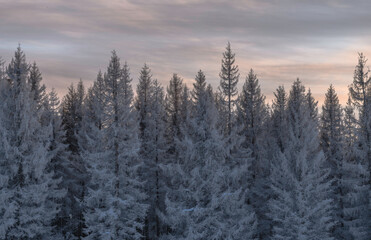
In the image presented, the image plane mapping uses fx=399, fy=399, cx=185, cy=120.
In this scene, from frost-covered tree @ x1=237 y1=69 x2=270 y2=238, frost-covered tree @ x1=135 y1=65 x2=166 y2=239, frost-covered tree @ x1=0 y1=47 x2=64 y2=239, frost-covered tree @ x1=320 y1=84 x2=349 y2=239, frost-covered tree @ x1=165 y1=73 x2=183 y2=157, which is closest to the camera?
frost-covered tree @ x1=0 y1=47 x2=64 y2=239

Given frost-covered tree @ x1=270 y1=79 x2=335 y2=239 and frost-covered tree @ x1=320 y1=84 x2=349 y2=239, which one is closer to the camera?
frost-covered tree @ x1=270 y1=79 x2=335 y2=239

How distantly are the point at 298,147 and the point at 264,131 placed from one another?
1054cm

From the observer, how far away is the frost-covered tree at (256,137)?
30369 mm

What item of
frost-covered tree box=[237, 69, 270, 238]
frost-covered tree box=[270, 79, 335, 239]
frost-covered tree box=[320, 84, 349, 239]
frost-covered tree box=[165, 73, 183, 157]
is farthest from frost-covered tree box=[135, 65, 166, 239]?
frost-covered tree box=[320, 84, 349, 239]

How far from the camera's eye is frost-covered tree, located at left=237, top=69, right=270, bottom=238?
3037 cm

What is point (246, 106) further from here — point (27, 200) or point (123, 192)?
point (27, 200)

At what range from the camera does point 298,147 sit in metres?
24.8

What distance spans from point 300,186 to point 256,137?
437 inches

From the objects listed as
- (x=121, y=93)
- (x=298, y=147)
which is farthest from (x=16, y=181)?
(x=298, y=147)

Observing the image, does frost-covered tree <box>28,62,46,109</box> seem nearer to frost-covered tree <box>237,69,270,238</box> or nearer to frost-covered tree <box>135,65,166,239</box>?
frost-covered tree <box>135,65,166,239</box>

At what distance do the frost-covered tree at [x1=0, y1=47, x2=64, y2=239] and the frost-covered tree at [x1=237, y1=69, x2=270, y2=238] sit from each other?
15084 millimetres

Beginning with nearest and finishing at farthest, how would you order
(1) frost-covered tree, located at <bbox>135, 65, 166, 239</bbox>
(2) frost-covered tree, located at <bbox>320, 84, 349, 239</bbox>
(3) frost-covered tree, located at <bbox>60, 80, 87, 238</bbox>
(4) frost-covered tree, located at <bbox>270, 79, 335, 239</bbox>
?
(4) frost-covered tree, located at <bbox>270, 79, 335, 239</bbox> < (2) frost-covered tree, located at <bbox>320, 84, 349, 239</bbox> < (3) frost-covered tree, located at <bbox>60, 80, 87, 238</bbox> < (1) frost-covered tree, located at <bbox>135, 65, 166, 239</bbox>

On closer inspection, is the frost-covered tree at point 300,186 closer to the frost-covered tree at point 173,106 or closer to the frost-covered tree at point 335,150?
the frost-covered tree at point 335,150

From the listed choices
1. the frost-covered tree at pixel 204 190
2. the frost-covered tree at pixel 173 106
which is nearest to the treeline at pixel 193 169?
the frost-covered tree at pixel 204 190
